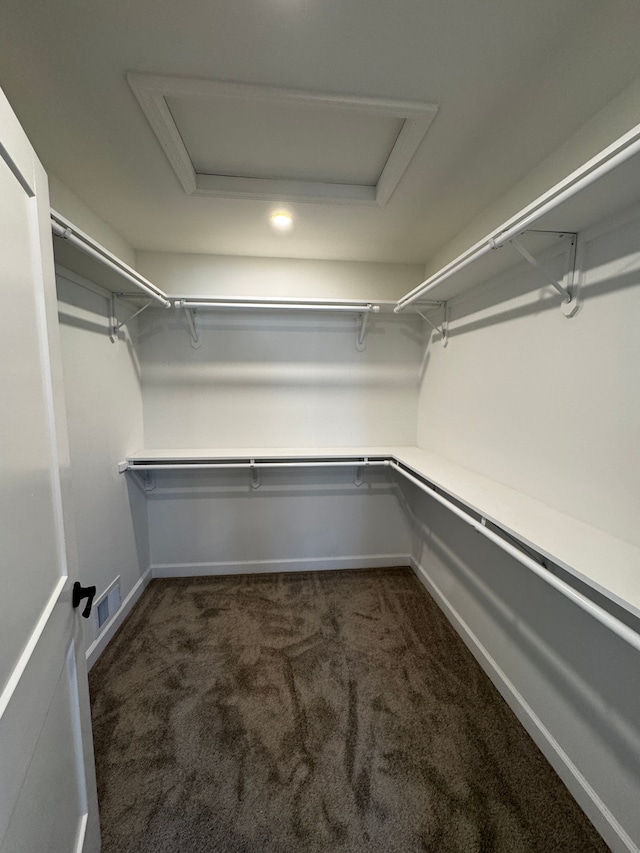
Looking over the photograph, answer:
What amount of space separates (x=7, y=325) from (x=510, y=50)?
1399mm

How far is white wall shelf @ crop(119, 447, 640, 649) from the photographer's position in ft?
2.66

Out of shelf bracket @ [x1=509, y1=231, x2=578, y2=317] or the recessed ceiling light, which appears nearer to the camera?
shelf bracket @ [x1=509, y1=231, x2=578, y2=317]

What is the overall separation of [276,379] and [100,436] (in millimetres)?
1130

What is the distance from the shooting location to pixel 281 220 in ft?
5.65

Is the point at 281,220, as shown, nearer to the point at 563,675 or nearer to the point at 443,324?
the point at 443,324

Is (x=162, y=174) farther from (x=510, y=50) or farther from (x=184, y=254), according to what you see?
(x=510, y=50)

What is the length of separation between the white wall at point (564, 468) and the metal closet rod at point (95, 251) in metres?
1.75

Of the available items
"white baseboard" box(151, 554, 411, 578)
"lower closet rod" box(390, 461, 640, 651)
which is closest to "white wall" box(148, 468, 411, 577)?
"white baseboard" box(151, 554, 411, 578)

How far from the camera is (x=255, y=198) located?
1.51m

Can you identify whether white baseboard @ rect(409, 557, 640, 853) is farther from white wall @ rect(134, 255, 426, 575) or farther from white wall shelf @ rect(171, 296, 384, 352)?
white wall shelf @ rect(171, 296, 384, 352)

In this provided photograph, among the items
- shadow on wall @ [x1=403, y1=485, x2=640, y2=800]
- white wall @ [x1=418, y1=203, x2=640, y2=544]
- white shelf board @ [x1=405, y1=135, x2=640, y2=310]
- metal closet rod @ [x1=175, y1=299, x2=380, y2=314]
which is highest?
metal closet rod @ [x1=175, y1=299, x2=380, y2=314]

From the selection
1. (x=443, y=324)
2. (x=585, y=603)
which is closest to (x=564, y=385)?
(x=585, y=603)

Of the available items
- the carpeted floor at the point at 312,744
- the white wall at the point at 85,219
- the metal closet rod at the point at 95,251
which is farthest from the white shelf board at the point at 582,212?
the carpeted floor at the point at 312,744

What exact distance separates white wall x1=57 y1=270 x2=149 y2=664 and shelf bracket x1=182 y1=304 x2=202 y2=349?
366 mm
